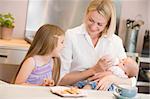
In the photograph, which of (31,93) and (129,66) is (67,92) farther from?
(129,66)

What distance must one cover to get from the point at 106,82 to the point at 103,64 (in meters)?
0.12

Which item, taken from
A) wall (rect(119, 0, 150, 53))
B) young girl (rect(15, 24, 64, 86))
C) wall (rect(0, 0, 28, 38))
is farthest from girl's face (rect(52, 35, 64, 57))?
wall (rect(119, 0, 150, 53))

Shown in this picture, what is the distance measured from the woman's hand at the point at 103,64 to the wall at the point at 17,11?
1.80m

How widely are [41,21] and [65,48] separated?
1.67 m

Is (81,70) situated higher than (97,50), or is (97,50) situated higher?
(97,50)

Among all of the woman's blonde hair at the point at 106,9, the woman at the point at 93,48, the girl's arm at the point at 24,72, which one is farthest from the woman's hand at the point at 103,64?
the girl's arm at the point at 24,72

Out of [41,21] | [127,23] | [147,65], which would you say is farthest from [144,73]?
[41,21]

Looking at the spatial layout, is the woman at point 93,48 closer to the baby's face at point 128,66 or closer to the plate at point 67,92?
the baby's face at point 128,66

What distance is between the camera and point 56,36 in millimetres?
2084

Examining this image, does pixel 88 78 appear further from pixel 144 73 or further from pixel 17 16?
pixel 17 16

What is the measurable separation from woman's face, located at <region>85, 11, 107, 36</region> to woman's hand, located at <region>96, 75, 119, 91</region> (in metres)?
0.35

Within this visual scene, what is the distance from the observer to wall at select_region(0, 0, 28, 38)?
11.7ft

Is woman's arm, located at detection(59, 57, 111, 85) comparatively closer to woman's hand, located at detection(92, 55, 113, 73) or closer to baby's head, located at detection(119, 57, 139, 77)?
woman's hand, located at detection(92, 55, 113, 73)

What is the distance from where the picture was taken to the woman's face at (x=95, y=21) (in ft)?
6.84
